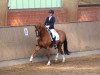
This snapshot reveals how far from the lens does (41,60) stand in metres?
20.0

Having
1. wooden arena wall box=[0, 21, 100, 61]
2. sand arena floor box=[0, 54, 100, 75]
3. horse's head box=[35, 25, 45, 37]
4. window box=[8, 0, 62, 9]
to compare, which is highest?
window box=[8, 0, 62, 9]

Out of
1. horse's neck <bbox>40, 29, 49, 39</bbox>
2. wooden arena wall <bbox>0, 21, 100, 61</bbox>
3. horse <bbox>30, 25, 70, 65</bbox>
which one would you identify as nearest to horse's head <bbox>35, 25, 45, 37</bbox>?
horse <bbox>30, 25, 70, 65</bbox>

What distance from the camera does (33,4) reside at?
82.0 feet

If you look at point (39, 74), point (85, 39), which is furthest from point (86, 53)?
point (39, 74)

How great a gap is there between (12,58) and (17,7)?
243 inches

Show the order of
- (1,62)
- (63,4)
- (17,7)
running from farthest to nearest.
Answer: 1. (63,4)
2. (17,7)
3. (1,62)

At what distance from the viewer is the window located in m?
24.3

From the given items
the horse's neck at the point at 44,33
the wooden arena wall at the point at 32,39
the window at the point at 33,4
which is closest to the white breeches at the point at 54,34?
the horse's neck at the point at 44,33

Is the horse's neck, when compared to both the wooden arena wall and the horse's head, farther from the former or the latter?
the wooden arena wall

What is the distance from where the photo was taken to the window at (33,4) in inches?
955

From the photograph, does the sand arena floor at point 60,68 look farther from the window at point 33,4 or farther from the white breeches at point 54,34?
the window at point 33,4

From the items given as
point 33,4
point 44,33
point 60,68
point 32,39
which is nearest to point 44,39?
point 44,33

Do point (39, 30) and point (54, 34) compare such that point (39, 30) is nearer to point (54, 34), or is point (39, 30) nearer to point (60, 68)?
point (54, 34)

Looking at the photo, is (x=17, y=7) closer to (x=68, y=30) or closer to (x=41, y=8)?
(x=41, y=8)
